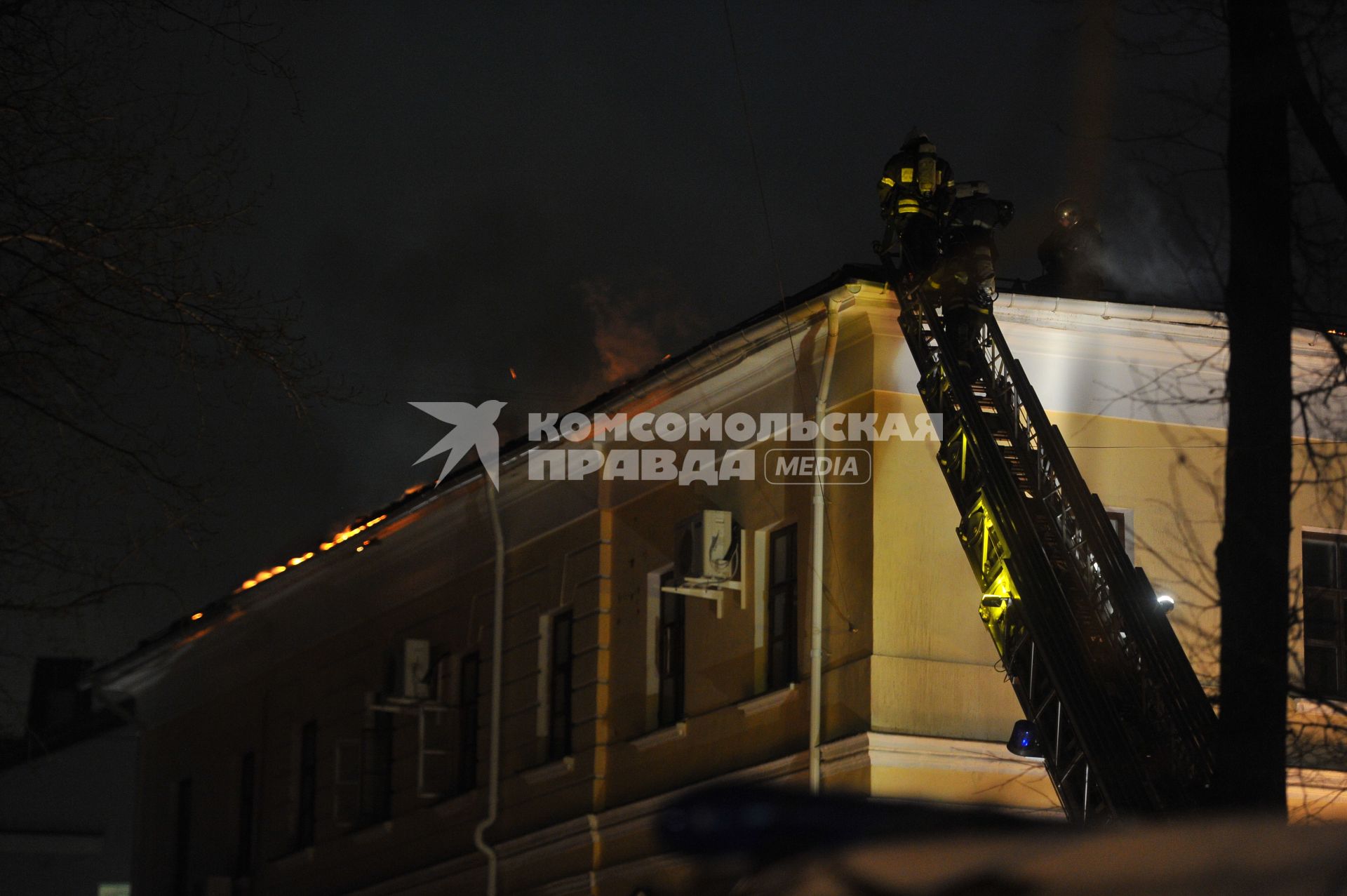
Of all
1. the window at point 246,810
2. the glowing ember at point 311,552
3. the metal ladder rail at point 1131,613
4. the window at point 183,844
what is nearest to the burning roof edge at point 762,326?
the glowing ember at point 311,552

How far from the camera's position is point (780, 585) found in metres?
14.9

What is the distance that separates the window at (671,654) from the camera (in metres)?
16.0

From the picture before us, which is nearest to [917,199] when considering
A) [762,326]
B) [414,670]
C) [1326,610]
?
[762,326]

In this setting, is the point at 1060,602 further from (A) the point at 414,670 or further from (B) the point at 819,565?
(A) the point at 414,670

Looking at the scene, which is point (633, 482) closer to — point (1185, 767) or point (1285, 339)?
point (1185, 767)

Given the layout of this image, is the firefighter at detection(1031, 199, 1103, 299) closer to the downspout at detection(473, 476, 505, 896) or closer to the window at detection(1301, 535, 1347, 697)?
the window at detection(1301, 535, 1347, 697)

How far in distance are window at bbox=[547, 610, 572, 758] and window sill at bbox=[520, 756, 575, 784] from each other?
211 mm

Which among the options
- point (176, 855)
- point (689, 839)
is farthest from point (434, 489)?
point (689, 839)

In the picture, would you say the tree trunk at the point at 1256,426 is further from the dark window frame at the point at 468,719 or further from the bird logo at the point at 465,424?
the dark window frame at the point at 468,719

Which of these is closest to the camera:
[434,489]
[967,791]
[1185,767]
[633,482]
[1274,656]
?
[1274,656]

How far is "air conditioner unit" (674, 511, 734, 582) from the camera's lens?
14.7 metres

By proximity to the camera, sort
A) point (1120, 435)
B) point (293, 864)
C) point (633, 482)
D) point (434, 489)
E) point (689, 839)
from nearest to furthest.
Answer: point (689, 839)
point (1120, 435)
point (633, 482)
point (434, 489)
point (293, 864)

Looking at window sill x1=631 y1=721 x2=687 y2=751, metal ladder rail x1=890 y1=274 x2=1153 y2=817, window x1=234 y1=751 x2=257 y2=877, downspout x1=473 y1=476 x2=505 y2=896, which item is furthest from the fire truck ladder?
window x1=234 y1=751 x2=257 y2=877

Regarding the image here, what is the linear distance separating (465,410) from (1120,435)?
7.76 metres
